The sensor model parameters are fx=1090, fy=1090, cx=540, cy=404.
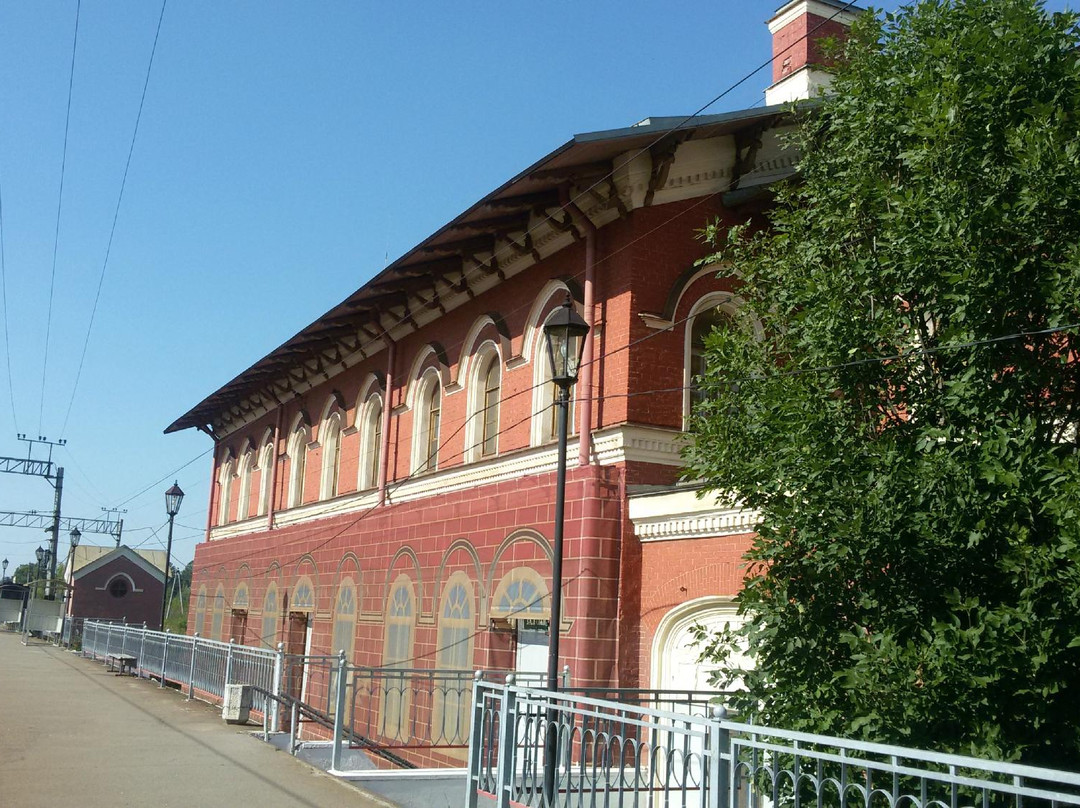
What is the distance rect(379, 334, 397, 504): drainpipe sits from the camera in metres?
18.0

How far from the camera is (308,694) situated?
67.4 feet

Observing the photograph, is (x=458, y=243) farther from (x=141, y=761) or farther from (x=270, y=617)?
(x=270, y=617)

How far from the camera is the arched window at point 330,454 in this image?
2139cm

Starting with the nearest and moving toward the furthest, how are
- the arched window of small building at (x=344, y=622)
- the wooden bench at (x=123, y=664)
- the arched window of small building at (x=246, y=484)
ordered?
the arched window of small building at (x=344, y=622) → the wooden bench at (x=123, y=664) → the arched window of small building at (x=246, y=484)

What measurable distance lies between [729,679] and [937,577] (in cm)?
161

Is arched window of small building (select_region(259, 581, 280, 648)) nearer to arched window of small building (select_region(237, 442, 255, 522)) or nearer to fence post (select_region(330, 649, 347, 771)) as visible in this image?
arched window of small building (select_region(237, 442, 255, 522))

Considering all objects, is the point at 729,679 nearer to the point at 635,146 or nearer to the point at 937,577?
the point at 937,577

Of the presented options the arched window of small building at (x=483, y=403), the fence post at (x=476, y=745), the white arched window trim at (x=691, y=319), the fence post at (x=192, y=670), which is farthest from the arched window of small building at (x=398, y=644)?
the fence post at (x=476, y=745)

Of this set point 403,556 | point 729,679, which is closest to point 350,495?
point 403,556

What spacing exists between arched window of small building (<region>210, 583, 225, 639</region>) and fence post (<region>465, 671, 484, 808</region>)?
21.1 metres

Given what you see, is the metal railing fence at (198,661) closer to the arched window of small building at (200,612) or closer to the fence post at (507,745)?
the arched window of small building at (200,612)

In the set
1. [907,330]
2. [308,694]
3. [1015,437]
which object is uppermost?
[907,330]

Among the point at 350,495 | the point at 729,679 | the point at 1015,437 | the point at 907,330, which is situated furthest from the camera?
the point at 350,495

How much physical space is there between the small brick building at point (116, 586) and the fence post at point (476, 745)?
62133 mm
